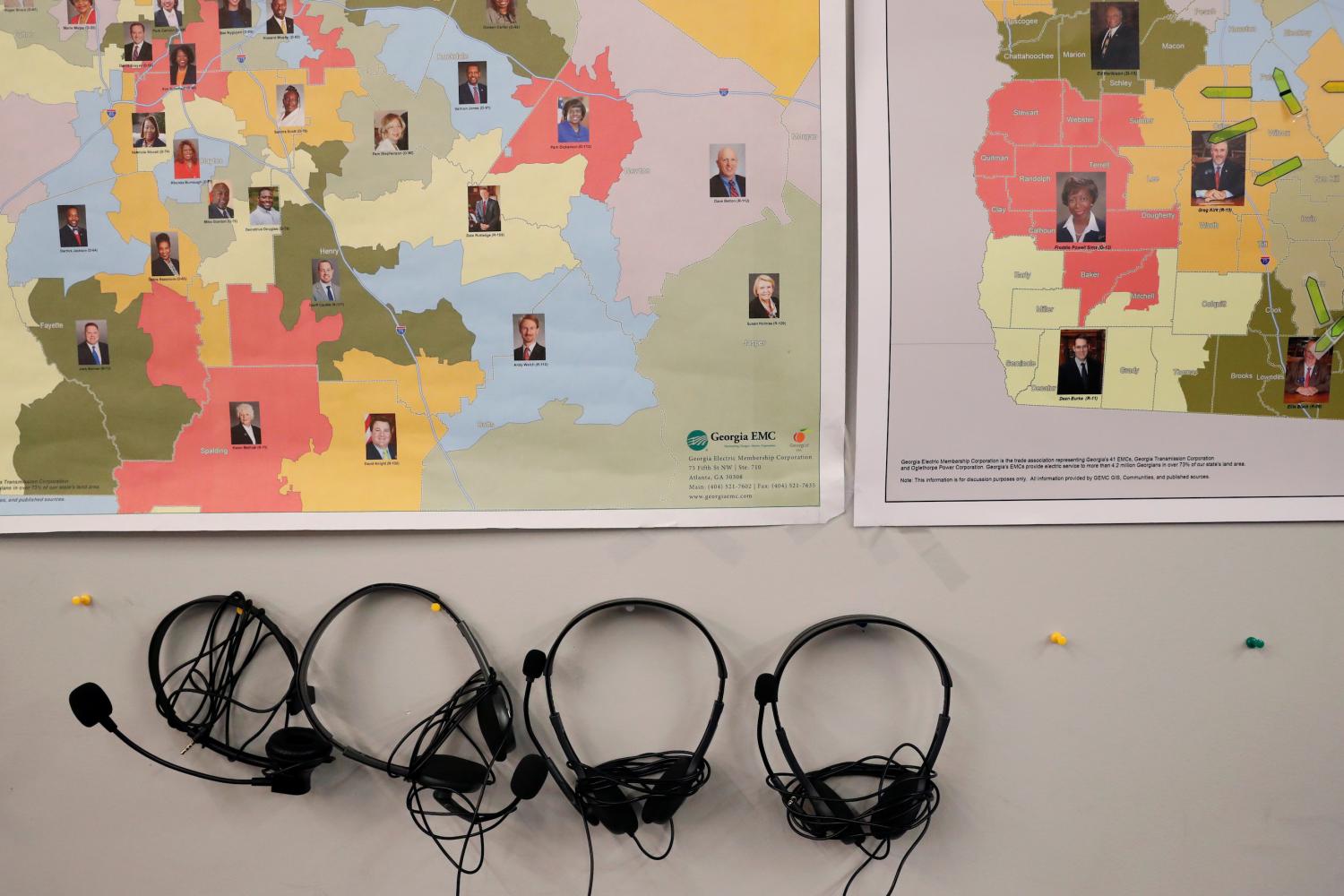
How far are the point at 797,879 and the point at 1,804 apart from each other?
98 cm

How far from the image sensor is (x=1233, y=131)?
2.70 feet

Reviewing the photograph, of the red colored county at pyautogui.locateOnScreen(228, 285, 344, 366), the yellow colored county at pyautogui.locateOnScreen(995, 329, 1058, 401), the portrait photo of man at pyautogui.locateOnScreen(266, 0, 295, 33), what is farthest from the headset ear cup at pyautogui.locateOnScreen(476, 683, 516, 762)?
the portrait photo of man at pyautogui.locateOnScreen(266, 0, 295, 33)

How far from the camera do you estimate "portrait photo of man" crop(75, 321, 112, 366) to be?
87 centimetres

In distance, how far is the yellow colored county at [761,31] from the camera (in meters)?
0.82

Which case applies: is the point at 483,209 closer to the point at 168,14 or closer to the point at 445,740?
the point at 168,14

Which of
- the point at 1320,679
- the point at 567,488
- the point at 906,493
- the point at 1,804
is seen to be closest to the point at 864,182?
the point at 906,493

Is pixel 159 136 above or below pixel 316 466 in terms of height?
above

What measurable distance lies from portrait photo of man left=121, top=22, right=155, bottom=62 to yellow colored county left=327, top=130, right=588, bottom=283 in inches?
10.6

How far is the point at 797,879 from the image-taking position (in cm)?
89

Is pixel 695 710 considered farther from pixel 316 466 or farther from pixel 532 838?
pixel 316 466

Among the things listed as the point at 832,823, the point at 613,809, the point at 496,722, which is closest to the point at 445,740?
the point at 496,722

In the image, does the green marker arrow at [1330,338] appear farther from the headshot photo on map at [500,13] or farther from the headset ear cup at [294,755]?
the headset ear cup at [294,755]

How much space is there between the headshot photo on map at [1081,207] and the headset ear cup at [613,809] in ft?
2.61

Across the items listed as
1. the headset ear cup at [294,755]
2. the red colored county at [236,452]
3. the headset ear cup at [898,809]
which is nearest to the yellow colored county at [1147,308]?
the headset ear cup at [898,809]
